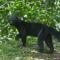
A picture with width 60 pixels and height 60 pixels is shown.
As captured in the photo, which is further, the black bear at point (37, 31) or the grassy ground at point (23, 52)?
the black bear at point (37, 31)

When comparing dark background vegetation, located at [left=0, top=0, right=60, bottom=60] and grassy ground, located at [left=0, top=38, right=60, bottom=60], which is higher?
dark background vegetation, located at [left=0, top=0, right=60, bottom=60]

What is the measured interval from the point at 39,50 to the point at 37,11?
0.92m

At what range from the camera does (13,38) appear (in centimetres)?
621

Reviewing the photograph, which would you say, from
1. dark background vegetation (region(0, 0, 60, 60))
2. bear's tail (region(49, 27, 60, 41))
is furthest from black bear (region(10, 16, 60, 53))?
dark background vegetation (region(0, 0, 60, 60))

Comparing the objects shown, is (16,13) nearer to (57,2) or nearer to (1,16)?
(1,16)

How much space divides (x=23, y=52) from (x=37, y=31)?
2.16 feet

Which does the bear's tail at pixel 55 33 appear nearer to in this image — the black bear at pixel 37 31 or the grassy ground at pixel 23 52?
the black bear at pixel 37 31

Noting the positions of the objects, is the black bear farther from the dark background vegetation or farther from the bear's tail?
the dark background vegetation

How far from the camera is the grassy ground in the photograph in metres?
5.27

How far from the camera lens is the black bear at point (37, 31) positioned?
18.6ft

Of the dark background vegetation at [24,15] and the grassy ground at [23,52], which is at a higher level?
the dark background vegetation at [24,15]

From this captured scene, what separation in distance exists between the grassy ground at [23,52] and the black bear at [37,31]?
0.69 ft

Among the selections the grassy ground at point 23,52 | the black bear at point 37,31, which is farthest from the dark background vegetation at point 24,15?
the black bear at point 37,31

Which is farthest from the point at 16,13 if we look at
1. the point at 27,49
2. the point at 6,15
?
the point at 27,49
